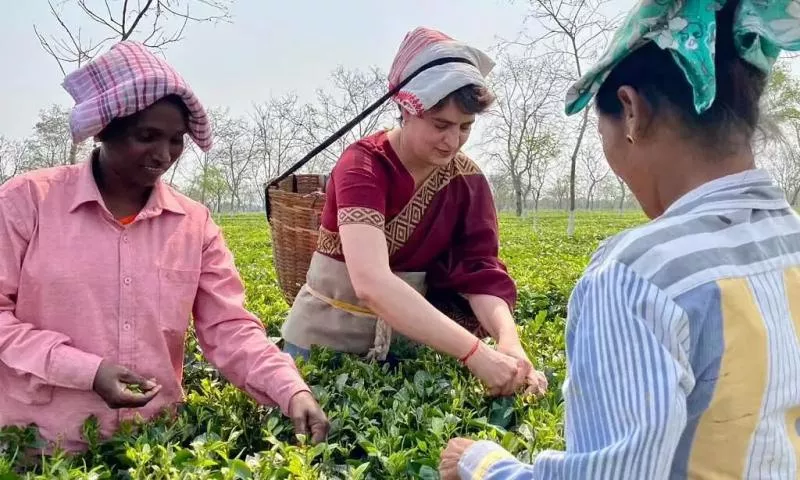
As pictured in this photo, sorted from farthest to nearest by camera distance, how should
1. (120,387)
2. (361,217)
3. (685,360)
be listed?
(361,217)
(120,387)
(685,360)

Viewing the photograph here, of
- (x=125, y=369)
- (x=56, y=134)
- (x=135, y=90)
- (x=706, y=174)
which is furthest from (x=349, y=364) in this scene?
(x=56, y=134)

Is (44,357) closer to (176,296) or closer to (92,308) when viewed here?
(92,308)

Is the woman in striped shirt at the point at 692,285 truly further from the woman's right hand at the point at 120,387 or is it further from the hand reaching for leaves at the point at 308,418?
the woman's right hand at the point at 120,387

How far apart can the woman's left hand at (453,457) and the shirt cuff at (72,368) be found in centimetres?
91

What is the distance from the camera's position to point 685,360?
2.98 ft

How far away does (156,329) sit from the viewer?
76.9 inches

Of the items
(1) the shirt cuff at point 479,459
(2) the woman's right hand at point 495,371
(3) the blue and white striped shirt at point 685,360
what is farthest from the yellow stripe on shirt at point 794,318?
(2) the woman's right hand at point 495,371

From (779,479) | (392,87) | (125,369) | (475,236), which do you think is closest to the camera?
(779,479)

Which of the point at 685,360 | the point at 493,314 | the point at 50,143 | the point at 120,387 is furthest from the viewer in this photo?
the point at 50,143

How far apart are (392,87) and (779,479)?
1.77m

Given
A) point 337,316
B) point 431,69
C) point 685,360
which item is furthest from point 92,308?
point 685,360

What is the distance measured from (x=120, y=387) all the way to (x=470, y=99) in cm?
133

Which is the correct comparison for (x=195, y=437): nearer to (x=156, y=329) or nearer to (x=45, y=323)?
(x=156, y=329)

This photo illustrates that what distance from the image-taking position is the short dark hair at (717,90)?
1045 millimetres
